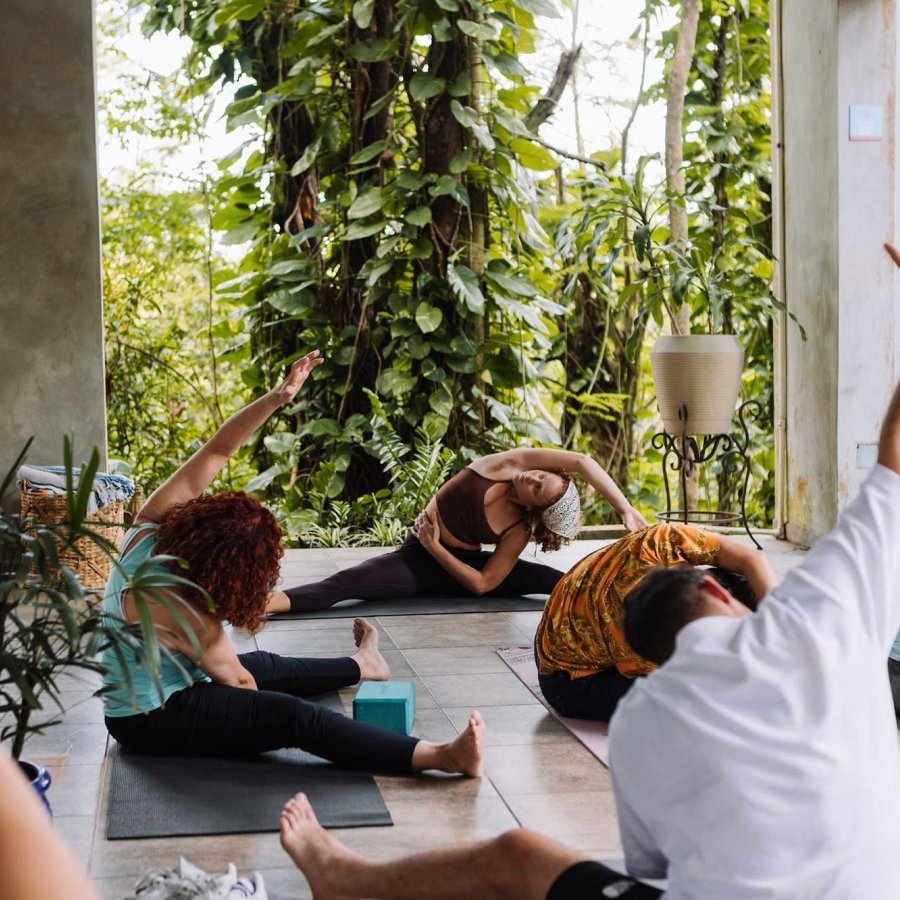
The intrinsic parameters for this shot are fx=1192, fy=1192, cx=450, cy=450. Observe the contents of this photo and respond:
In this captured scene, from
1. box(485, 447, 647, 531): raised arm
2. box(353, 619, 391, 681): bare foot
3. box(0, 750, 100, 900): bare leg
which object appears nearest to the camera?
box(0, 750, 100, 900): bare leg

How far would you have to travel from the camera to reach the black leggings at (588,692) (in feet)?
10.00

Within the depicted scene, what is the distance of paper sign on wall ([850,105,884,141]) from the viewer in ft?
17.3

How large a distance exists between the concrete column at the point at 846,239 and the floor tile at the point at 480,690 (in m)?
2.57

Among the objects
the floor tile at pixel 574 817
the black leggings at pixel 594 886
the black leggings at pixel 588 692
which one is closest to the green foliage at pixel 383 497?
the black leggings at pixel 588 692

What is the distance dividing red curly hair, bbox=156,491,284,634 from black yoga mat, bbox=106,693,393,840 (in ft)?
1.15

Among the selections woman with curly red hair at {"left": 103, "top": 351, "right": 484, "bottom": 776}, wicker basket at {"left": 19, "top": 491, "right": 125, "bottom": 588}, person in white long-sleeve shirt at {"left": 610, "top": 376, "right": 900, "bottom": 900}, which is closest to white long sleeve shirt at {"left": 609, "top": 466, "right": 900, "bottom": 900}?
person in white long-sleeve shirt at {"left": 610, "top": 376, "right": 900, "bottom": 900}

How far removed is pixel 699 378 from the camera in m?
5.50

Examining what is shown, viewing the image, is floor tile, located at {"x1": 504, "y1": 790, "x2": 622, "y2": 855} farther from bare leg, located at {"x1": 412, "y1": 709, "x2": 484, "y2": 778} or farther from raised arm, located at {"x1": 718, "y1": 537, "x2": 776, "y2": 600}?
raised arm, located at {"x1": 718, "y1": 537, "x2": 776, "y2": 600}

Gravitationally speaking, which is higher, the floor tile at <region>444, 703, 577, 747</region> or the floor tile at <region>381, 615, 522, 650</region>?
the floor tile at <region>444, 703, 577, 747</region>

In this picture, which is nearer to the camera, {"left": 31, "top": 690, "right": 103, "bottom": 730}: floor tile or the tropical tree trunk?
{"left": 31, "top": 690, "right": 103, "bottom": 730}: floor tile

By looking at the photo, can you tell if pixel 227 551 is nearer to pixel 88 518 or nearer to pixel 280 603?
pixel 280 603

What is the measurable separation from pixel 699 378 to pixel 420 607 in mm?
1876

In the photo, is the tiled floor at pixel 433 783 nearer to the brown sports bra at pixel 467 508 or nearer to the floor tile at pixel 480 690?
the floor tile at pixel 480 690

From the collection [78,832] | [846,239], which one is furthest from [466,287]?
[78,832]
